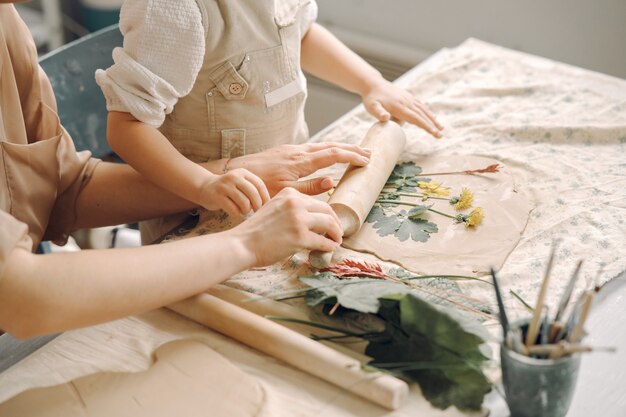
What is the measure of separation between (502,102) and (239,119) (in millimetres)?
531

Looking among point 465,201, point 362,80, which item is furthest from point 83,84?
point 465,201

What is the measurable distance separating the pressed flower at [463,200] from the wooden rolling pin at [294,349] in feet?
1.25

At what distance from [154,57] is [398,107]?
0.47 metres

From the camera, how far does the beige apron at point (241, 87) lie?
1.14 m

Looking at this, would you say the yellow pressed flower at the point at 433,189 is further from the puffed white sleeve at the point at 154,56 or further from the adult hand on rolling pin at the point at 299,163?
the puffed white sleeve at the point at 154,56

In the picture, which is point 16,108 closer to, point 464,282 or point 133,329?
point 133,329

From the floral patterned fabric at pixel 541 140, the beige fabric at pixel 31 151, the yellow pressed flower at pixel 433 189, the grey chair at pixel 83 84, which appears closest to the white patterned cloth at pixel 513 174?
the floral patterned fabric at pixel 541 140

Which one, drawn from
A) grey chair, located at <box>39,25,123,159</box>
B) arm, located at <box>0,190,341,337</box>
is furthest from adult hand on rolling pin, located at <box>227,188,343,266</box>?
grey chair, located at <box>39,25,123,159</box>

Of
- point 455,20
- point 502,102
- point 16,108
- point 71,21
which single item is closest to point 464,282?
point 502,102

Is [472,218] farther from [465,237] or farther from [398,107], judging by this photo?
[398,107]

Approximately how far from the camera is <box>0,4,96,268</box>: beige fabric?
3.52 ft

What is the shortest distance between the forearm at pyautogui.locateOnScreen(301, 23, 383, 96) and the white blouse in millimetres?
381

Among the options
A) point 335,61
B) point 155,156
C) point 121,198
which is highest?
point 335,61

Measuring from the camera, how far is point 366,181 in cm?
111
